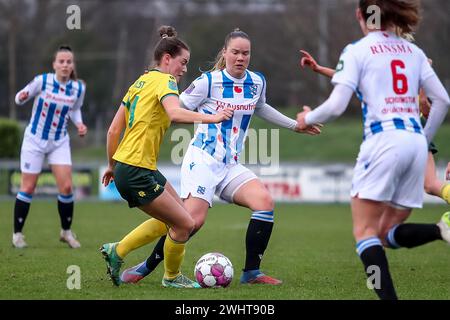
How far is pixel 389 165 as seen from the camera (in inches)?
211

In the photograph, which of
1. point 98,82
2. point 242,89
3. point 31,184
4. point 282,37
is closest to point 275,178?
point 31,184

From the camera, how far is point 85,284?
7141 mm

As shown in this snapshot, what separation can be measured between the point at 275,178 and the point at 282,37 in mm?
21333

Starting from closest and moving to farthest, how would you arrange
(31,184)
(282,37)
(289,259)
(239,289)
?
(239,289), (289,259), (31,184), (282,37)

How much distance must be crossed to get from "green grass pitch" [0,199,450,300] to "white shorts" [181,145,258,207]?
0.79 metres

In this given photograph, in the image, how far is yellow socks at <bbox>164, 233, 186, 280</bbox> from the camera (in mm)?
6934

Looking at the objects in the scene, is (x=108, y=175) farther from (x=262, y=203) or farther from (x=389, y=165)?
(x=389, y=165)

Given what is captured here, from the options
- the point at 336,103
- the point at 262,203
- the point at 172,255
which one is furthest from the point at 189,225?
the point at 336,103

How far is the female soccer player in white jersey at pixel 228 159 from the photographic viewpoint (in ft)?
24.2

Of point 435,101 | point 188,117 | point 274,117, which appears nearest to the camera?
point 435,101

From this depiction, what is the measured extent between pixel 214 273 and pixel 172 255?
38cm

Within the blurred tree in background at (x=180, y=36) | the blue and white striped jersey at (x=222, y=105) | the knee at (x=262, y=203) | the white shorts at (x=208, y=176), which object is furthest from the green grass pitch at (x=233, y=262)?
the blurred tree in background at (x=180, y=36)
